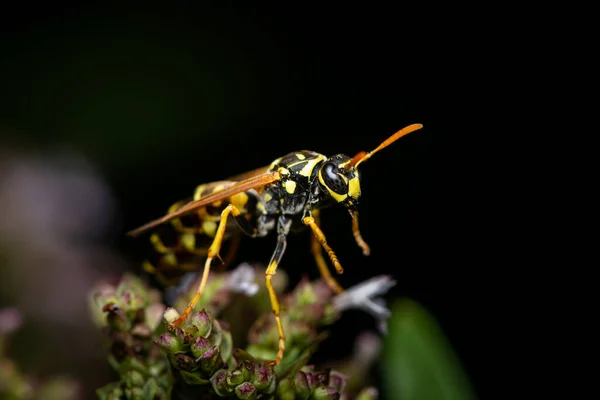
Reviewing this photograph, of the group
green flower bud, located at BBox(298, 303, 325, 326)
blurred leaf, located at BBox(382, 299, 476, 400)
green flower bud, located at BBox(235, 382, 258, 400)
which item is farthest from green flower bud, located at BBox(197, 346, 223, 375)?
blurred leaf, located at BBox(382, 299, 476, 400)

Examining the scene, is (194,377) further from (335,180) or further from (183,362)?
(335,180)

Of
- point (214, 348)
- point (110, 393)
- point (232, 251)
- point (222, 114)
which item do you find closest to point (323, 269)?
point (232, 251)

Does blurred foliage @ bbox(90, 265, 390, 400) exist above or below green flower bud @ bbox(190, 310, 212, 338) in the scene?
below

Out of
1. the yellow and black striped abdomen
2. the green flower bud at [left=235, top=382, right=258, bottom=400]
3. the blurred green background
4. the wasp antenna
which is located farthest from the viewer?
the blurred green background

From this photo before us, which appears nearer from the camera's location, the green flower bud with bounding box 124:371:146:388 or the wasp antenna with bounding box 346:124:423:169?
the green flower bud with bounding box 124:371:146:388

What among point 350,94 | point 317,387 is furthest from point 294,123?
point 317,387

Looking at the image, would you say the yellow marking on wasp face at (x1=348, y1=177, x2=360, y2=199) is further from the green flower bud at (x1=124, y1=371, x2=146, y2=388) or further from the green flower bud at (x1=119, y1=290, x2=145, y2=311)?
the green flower bud at (x1=124, y1=371, x2=146, y2=388)
